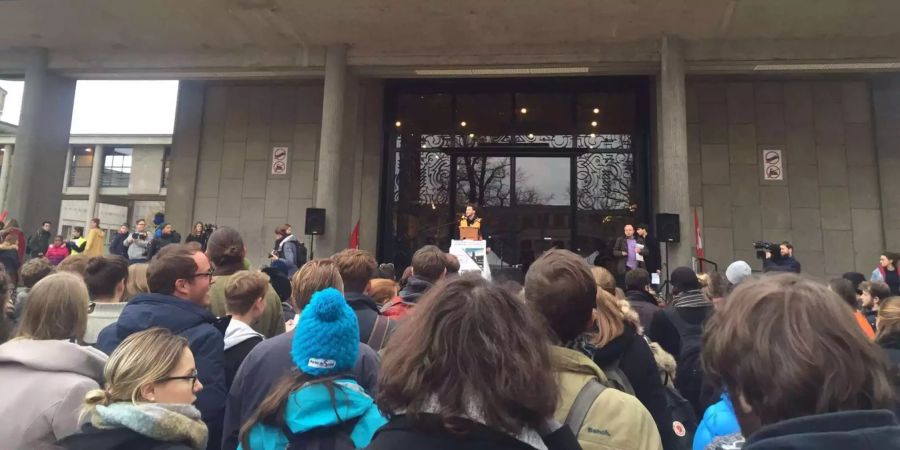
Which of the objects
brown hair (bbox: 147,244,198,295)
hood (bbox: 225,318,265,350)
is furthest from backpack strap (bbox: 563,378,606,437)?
brown hair (bbox: 147,244,198,295)

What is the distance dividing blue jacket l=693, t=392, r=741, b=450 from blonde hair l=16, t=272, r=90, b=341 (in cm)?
247

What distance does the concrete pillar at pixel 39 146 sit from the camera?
12.8m

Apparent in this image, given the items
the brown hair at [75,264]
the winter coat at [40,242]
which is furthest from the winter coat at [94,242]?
the brown hair at [75,264]

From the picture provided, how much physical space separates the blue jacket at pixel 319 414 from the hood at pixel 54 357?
2.68 ft

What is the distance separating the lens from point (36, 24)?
11.6 m

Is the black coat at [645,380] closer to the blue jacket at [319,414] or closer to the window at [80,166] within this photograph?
the blue jacket at [319,414]

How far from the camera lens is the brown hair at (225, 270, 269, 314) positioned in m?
2.72

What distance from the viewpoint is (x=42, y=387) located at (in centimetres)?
177

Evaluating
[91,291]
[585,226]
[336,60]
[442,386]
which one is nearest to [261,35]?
[336,60]

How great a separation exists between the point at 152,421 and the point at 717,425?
1826 millimetres

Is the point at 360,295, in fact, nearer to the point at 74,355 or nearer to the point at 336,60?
the point at 74,355

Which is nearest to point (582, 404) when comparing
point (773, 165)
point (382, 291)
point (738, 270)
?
point (382, 291)

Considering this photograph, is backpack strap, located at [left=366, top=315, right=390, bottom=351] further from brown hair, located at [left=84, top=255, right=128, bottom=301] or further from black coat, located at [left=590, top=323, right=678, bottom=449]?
brown hair, located at [left=84, top=255, right=128, bottom=301]

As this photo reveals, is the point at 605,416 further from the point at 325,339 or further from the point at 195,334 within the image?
the point at 195,334
